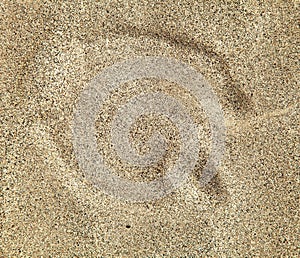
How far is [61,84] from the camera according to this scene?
7.15 feet

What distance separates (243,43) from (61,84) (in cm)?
94

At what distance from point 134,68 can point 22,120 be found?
611 mm

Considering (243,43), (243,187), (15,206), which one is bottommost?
(15,206)

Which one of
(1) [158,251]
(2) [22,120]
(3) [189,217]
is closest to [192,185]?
(3) [189,217]

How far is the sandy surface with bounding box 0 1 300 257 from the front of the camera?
217cm

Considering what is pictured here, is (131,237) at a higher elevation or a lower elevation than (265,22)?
lower

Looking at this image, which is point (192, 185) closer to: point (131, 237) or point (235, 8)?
point (131, 237)

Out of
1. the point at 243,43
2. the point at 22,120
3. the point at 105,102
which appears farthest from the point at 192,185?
the point at 22,120

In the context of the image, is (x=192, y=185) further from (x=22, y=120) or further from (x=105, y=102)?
(x=22, y=120)

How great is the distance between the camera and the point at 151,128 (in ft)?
7.24

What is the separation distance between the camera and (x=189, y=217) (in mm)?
2207

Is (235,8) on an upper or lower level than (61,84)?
upper

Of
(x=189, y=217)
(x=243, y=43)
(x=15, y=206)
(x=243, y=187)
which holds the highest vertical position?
(x=243, y=43)

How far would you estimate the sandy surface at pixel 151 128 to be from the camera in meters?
2.17
